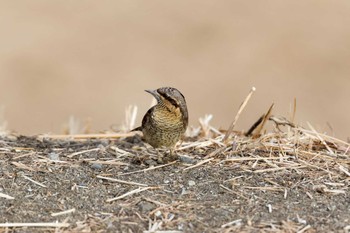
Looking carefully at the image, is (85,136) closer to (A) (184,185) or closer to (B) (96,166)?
(B) (96,166)

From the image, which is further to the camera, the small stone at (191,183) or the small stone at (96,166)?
the small stone at (96,166)

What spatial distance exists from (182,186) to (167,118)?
31.1 inches

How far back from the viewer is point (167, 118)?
18.9 ft

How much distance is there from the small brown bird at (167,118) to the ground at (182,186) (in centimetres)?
16

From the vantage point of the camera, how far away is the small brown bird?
18.8 feet

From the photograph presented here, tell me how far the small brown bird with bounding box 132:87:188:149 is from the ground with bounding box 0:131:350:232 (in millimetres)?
161

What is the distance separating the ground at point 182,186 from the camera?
4574 mm

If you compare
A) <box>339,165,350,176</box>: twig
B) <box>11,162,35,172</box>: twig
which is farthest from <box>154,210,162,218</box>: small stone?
<box>339,165,350,176</box>: twig

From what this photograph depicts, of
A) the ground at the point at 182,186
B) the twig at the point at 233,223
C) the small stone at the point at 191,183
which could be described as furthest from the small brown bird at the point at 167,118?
the twig at the point at 233,223

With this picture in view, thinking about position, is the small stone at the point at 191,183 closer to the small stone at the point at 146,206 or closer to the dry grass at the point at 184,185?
the dry grass at the point at 184,185

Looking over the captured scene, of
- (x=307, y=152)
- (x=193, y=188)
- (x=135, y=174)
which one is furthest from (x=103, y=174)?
(x=307, y=152)

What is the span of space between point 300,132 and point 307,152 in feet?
1.59

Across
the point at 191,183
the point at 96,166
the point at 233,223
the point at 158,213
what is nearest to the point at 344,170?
the point at 191,183

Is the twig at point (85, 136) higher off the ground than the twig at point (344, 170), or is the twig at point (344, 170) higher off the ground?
the twig at point (344, 170)
